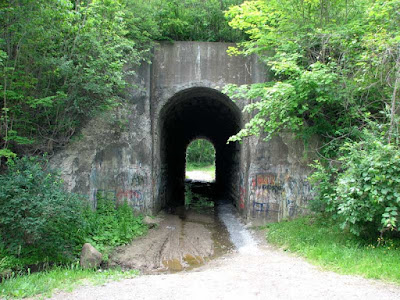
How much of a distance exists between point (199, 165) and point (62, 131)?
33.8 meters

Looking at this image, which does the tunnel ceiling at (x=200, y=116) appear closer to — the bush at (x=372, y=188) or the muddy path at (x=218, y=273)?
the muddy path at (x=218, y=273)

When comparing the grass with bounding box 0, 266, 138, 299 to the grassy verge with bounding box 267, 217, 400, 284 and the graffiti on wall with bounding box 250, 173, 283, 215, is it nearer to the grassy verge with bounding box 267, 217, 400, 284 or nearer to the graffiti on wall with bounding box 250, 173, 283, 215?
the grassy verge with bounding box 267, 217, 400, 284

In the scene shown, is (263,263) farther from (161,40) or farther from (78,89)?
(161,40)

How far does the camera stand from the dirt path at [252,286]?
4.30 m

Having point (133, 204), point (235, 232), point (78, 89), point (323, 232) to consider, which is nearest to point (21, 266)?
point (133, 204)

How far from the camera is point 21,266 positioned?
6145mm

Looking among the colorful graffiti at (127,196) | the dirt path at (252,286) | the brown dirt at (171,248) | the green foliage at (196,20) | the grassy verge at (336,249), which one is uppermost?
the green foliage at (196,20)

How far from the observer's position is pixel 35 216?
→ 6105 millimetres

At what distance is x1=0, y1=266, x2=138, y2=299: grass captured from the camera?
→ 181 inches

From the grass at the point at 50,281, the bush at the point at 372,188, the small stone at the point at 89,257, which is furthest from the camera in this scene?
the small stone at the point at 89,257

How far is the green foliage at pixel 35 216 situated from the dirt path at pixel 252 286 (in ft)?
6.41

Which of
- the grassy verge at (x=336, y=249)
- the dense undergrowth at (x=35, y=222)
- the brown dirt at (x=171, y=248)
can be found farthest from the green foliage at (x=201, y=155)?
the dense undergrowth at (x=35, y=222)

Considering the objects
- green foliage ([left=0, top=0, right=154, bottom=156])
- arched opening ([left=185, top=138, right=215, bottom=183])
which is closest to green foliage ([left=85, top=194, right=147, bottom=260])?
green foliage ([left=0, top=0, right=154, bottom=156])

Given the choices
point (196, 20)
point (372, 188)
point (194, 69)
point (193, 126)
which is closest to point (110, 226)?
point (194, 69)
